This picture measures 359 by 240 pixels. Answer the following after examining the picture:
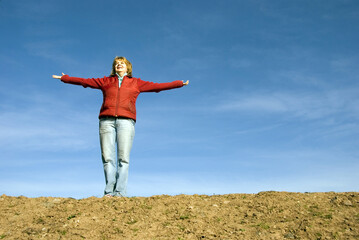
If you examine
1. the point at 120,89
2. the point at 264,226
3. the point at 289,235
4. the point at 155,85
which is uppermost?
the point at 155,85

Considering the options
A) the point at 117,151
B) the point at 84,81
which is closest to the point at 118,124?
the point at 117,151

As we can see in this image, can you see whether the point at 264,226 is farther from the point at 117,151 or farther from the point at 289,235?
the point at 117,151

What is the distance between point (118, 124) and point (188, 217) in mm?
2691

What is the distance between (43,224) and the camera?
6.79 meters

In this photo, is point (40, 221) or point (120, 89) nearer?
point (40, 221)

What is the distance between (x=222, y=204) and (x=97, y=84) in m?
4.08

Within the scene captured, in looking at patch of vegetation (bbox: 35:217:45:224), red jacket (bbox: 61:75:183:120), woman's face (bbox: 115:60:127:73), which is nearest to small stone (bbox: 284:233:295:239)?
red jacket (bbox: 61:75:183:120)

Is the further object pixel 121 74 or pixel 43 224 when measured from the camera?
pixel 121 74

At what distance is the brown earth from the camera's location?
20.3 feet

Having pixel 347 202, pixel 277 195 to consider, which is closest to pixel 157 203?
pixel 277 195

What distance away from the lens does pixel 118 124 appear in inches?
315

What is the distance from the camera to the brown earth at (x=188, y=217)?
20.3ft

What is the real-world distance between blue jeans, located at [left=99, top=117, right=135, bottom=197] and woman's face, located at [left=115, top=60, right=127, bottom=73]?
1.24 meters

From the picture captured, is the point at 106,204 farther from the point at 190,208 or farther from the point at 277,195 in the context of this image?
the point at 277,195
